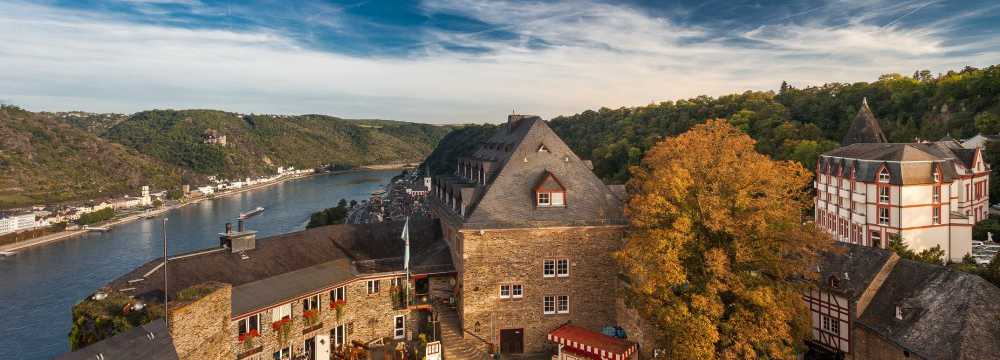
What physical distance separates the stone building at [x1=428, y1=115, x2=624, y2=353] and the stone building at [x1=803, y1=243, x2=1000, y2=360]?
7.26 metres

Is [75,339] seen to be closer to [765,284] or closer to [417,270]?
[417,270]

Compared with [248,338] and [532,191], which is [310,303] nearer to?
[248,338]

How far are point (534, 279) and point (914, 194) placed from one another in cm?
2271

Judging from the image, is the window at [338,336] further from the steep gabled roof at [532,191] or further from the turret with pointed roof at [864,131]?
the turret with pointed roof at [864,131]

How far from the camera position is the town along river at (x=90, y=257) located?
4697cm

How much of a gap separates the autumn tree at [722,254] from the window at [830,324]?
293cm

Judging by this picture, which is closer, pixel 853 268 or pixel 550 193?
pixel 853 268

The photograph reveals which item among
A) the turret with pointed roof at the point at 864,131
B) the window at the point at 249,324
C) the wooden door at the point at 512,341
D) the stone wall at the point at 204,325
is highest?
the turret with pointed roof at the point at 864,131

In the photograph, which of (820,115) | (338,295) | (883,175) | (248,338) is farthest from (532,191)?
(820,115)

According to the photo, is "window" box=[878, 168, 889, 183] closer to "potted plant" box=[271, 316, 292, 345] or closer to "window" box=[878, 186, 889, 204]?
"window" box=[878, 186, 889, 204]

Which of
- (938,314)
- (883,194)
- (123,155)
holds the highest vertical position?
(123,155)

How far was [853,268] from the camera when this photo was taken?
19.1 metres

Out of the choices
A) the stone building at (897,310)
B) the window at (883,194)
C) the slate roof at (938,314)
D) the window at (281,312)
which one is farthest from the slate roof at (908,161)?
the window at (281,312)

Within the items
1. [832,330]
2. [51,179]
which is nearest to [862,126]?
[832,330]
